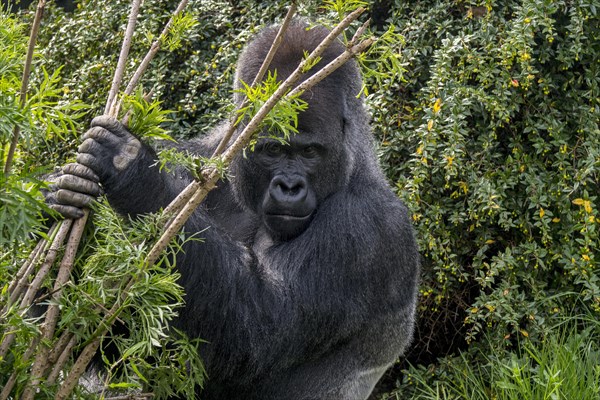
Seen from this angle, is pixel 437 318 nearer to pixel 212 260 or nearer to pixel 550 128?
pixel 550 128

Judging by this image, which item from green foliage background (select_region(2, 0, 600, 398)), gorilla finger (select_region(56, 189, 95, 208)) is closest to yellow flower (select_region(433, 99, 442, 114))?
green foliage background (select_region(2, 0, 600, 398))

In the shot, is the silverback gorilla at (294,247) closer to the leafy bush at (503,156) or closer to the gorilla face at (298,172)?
the gorilla face at (298,172)

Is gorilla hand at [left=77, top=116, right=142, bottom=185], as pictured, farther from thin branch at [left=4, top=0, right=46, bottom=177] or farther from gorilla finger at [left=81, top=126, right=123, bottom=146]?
thin branch at [left=4, top=0, right=46, bottom=177]

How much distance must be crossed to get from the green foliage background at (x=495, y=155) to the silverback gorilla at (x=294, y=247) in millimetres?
719

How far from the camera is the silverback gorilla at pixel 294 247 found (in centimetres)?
289

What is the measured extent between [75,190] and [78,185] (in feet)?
0.05

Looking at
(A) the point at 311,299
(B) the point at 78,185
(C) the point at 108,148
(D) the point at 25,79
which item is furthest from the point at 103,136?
(A) the point at 311,299

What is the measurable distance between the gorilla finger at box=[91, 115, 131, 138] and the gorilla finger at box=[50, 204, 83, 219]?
0.85 feet

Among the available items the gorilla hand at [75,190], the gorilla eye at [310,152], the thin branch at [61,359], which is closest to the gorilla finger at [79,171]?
the gorilla hand at [75,190]

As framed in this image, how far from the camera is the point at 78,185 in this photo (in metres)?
2.66

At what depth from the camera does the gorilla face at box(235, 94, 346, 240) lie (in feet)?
10.3

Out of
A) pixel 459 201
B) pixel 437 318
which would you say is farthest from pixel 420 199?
pixel 437 318

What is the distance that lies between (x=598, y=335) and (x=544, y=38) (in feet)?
4.40

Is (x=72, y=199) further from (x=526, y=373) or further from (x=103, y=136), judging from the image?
(x=526, y=373)
